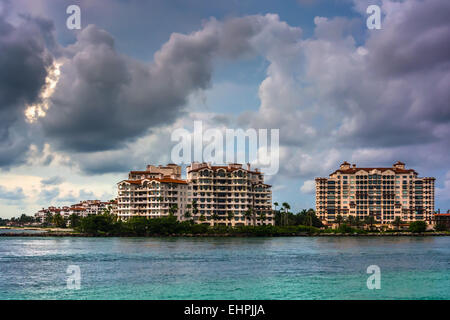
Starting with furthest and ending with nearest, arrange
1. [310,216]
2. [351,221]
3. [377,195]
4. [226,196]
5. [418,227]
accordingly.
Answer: [377,195] < [351,221] < [310,216] < [418,227] < [226,196]

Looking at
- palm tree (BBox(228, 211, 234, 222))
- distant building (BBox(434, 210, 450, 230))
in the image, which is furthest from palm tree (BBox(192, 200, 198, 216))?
distant building (BBox(434, 210, 450, 230))

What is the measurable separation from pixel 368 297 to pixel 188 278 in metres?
16.1

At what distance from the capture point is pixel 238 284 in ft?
133

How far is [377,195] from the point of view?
173 metres

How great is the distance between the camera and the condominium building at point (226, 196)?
144 m

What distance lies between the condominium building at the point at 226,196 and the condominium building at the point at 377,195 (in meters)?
35.6

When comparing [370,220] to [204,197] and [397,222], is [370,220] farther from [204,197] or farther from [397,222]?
[204,197]

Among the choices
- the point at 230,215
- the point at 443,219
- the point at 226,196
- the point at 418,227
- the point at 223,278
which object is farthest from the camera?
the point at 443,219

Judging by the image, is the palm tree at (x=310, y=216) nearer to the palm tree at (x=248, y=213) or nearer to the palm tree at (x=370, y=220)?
the palm tree at (x=370, y=220)

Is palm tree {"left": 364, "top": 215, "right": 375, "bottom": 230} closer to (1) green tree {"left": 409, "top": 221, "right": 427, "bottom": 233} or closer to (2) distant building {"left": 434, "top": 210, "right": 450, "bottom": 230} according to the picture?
(1) green tree {"left": 409, "top": 221, "right": 427, "bottom": 233}

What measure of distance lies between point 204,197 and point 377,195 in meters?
66.1

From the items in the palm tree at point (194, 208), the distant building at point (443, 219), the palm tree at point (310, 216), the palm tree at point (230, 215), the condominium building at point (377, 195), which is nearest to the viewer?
the palm tree at point (194, 208)

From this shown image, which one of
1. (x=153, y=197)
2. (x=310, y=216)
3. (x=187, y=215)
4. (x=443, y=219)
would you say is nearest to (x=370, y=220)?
(x=310, y=216)

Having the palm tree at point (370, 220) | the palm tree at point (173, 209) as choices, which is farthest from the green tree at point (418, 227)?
the palm tree at point (173, 209)
